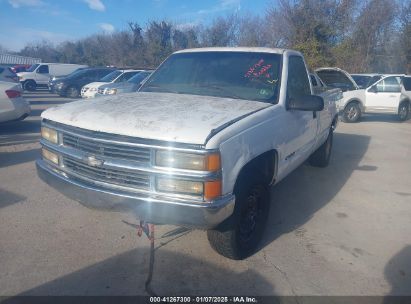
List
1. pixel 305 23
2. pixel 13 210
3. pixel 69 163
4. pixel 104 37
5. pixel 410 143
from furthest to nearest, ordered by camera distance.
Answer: pixel 104 37 → pixel 305 23 → pixel 410 143 → pixel 13 210 → pixel 69 163

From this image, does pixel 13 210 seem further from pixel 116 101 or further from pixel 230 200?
pixel 230 200

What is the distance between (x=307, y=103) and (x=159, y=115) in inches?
62.9

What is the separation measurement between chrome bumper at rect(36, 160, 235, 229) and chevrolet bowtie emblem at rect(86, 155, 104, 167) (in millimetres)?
191

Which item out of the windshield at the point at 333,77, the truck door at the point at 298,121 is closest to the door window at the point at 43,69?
the windshield at the point at 333,77

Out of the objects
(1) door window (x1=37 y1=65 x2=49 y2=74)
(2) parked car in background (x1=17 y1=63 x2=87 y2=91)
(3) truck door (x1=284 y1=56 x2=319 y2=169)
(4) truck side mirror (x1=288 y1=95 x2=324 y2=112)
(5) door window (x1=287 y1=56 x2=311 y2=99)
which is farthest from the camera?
(1) door window (x1=37 y1=65 x2=49 y2=74)

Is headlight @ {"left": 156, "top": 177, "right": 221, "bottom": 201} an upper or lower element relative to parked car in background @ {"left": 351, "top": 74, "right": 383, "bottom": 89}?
lower

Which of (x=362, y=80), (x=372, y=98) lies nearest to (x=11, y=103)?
(x=372, y=98)

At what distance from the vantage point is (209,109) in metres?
3.12

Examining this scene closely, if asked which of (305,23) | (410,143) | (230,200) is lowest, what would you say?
(410,143)

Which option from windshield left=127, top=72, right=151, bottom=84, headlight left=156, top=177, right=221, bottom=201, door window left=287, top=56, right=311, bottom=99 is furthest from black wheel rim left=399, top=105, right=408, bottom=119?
headlight left=156, top=177, right=221, bottom=201

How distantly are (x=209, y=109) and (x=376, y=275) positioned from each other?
2159 mm

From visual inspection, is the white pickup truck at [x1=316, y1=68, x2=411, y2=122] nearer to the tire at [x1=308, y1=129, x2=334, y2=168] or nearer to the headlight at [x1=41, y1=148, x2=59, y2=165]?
the tire at [x1=308, y1=129, x2=334, y2=168]

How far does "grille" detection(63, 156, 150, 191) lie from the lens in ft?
8.77

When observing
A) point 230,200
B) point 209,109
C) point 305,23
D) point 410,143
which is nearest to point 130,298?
point 230,200
